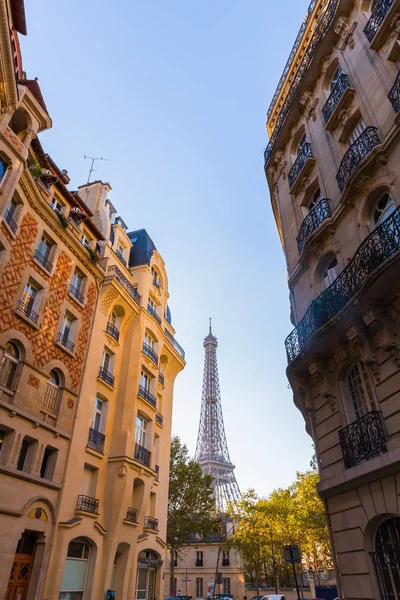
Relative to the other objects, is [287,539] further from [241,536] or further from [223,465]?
[223,465]

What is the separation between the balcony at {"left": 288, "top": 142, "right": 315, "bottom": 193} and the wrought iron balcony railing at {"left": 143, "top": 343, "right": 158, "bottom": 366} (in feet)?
45.4

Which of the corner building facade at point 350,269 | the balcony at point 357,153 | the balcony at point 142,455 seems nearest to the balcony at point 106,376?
the balcony at point 142,455

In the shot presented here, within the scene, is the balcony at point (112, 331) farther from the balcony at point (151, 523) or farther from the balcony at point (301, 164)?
the balcony at point (301, 164)

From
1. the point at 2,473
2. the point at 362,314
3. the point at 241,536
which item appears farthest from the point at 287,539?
the point at 362,314

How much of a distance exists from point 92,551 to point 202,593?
52.3 metres

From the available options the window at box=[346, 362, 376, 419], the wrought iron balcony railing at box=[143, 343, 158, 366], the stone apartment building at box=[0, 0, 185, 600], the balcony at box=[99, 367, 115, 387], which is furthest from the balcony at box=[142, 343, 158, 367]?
the window at box=[346, 362, 376, 419]

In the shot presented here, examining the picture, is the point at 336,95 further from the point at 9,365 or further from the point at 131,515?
the point at 131,515

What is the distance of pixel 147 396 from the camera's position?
82.3 feet

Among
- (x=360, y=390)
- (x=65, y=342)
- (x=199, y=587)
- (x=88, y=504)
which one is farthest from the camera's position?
(x=199, y=587)

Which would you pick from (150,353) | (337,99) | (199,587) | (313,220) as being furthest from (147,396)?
(199,587)

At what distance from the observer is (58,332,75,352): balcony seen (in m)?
19.5

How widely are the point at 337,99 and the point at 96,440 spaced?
1845 centimetres

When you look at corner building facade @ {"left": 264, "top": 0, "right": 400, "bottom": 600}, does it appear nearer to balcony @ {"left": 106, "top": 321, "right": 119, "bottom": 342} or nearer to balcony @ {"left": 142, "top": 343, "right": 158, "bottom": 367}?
balcony @ {"left": 106, "top": 321, "right": 119, "bottom": 342}

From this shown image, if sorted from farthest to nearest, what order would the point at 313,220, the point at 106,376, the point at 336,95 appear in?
1. the point at 106,376
2. the point at 336,95
3. the point at 313,220
